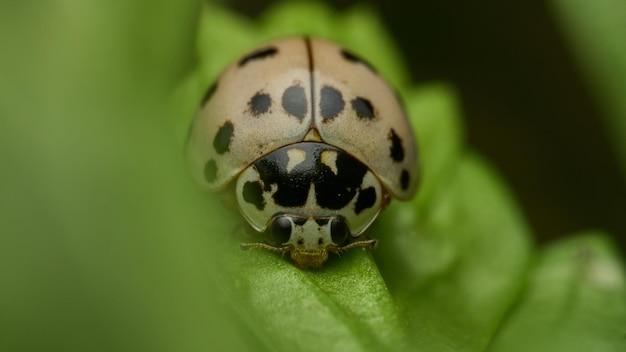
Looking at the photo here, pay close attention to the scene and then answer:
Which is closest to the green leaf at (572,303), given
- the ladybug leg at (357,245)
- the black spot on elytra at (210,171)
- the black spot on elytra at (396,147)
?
the ladybug leg at (357,245)

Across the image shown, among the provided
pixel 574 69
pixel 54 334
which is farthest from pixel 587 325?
pixel 574 69

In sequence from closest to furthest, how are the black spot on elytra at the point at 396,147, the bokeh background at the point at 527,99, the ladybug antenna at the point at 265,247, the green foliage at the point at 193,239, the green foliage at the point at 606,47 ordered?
the green foliage at the point at 193,239, the ladybug antenna at the point at 265,247, the black spot on elytra at the point at 396,147, the green foliage at the point at 606,47, the bokeh background at the point at 527,99

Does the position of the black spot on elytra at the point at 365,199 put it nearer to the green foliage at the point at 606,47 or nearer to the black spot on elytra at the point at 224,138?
the black spot on elytra at the point at 224,138

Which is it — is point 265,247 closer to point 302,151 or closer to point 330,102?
point 302,151

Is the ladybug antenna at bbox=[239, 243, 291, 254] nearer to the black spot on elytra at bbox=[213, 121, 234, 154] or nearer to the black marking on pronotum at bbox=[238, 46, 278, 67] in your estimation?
the black spot on elytra at bbox=[213, 121, 234, 154]

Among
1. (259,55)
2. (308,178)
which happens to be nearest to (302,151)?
(308,178)
